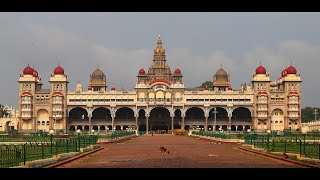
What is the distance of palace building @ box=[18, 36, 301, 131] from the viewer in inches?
4053

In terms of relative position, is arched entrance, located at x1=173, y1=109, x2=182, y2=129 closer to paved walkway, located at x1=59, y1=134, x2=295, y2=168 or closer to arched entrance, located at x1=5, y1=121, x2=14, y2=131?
arched entrance, located at x1=5, y1=121, x2=14, y2=131

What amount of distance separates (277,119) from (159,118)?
23347 millimetres

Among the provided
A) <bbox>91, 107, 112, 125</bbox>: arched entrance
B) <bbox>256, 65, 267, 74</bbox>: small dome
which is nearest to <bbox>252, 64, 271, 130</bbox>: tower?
<bbox>256, 65, 267, 74</bbox>: small dome

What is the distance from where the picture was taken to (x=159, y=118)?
108875mm

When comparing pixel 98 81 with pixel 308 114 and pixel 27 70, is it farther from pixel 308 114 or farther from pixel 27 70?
pixel 308 114

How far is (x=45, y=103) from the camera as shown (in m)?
104

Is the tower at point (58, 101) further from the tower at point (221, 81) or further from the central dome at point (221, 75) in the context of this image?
the central dome at point (221, 75)

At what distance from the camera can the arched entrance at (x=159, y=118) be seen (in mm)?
108875

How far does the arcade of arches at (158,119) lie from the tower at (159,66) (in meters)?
14.0

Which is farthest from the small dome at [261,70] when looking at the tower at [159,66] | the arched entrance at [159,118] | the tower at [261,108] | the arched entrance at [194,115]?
the tower at [159,66]

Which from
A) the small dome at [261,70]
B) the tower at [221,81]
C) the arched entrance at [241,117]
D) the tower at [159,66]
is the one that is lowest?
the arched entrance at [241,117]

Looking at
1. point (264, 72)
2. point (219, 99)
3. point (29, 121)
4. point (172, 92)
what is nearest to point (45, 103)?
point (29, 121)
